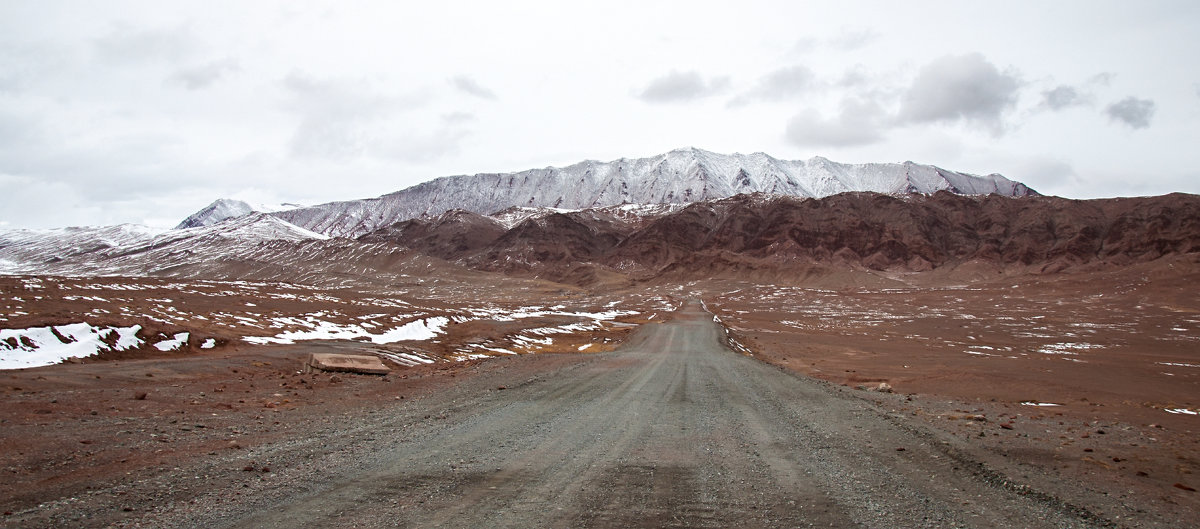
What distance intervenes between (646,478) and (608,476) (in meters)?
0.44

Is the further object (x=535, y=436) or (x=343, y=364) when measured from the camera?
(x=343, y=364)

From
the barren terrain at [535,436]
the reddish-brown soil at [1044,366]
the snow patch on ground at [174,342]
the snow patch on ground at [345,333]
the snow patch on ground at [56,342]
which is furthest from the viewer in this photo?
the snow patch on ground at [345,333]

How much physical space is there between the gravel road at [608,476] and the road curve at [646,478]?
0.08 feet

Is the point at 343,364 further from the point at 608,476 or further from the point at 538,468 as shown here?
the point at 608,476

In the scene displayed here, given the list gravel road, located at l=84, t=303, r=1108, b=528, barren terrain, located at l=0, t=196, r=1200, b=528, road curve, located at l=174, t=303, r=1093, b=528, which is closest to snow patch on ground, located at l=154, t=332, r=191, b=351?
barren terrain, located at l=0, t=196, r=1200, b=528

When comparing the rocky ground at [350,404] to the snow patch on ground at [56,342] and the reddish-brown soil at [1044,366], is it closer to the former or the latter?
the reddish-brown soil at [1044,366]

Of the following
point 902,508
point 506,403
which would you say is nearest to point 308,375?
point 506,403

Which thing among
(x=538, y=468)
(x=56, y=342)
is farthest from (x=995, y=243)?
(x=56, y=342)

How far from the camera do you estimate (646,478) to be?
6.83 meters

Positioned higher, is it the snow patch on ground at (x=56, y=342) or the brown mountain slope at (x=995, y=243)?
the brown mountain slope at (x=995, y=243)

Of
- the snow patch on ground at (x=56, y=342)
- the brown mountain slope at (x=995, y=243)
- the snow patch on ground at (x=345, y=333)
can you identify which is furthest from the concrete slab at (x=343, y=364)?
the brown mountain slope at (x=995, y=243)

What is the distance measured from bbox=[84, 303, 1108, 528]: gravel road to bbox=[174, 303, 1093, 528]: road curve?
1.0 inches

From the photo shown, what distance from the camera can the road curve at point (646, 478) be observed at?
557 centimetres

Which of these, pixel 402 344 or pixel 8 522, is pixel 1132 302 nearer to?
pixel 402 344
